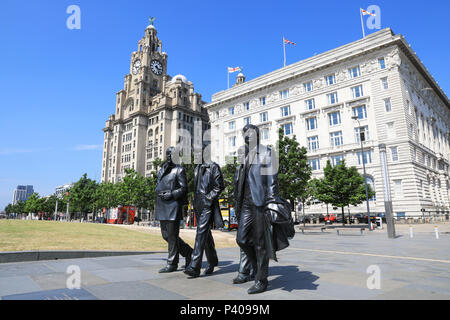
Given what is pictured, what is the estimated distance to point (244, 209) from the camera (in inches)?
191

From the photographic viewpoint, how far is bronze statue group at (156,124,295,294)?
172 inches

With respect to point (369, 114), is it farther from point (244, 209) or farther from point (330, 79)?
point (244, 209)

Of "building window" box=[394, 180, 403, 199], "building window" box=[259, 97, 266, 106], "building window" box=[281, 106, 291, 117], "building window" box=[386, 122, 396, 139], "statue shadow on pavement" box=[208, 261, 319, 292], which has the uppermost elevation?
"building window" box=[259, 97, 266, 106]

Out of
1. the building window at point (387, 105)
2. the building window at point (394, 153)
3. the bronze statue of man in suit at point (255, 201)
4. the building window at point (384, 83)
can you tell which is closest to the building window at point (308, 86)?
the building window at point (384, 83)

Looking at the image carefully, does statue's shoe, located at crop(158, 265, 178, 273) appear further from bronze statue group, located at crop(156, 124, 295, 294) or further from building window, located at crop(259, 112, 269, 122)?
building window, located at crop(259, 112, 269, 122)

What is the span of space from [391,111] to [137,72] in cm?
7573

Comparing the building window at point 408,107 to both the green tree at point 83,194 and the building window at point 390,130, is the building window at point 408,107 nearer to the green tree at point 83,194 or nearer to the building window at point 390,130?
the building window at point 390,130

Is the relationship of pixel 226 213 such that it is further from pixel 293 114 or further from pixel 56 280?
pixel 56 280

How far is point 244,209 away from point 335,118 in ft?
146

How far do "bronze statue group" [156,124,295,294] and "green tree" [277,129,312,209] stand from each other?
73.7 ft

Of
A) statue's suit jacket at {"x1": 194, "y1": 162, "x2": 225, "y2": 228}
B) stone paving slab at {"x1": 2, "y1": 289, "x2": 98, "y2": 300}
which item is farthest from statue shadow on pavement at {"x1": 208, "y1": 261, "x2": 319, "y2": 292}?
stone paving slab at {"x1": 2, "y1": 289, "x2": 98, "y2": 300}

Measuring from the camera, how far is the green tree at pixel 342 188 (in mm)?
33188

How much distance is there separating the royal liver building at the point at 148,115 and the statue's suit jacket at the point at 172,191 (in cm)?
7242

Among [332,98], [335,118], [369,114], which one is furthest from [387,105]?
[332,98]
